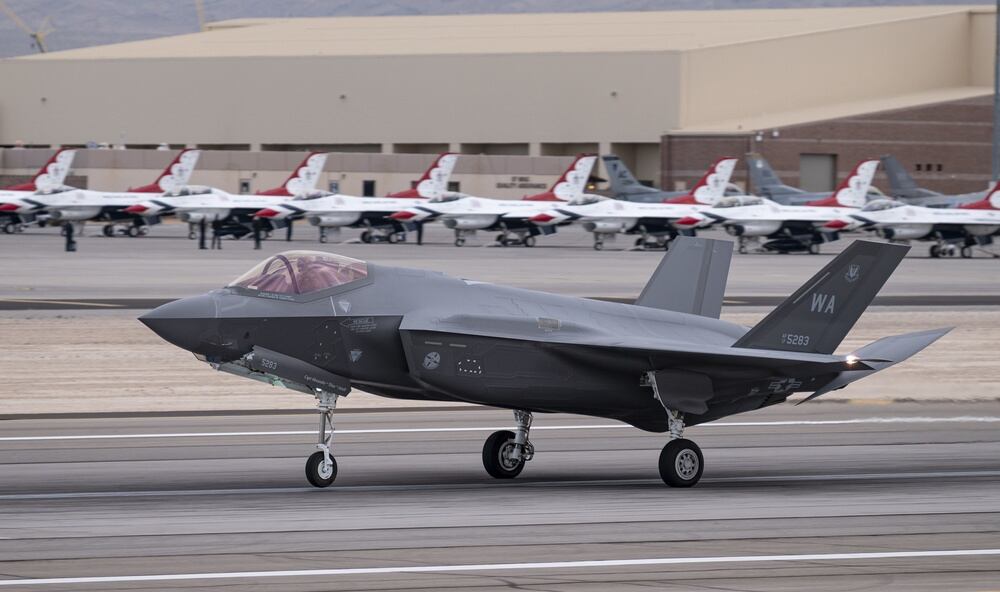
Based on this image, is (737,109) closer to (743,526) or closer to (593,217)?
(593,217)

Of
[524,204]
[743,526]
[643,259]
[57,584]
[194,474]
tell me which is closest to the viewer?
[57,584]

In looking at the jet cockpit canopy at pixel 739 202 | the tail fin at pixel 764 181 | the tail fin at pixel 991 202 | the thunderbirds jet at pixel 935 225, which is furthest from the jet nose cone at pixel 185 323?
the tail fin at pixel 764 181

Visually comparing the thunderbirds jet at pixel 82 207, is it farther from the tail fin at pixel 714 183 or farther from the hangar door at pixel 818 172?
the hangar door at pixel 818 172

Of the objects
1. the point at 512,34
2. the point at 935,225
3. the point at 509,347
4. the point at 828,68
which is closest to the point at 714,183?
the point at 935,225

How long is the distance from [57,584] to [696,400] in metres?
7.35

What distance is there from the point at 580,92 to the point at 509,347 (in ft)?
282

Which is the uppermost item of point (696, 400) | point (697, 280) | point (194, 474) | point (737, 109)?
point (737, 109)

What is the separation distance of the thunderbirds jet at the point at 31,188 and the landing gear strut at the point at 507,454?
2523 inches

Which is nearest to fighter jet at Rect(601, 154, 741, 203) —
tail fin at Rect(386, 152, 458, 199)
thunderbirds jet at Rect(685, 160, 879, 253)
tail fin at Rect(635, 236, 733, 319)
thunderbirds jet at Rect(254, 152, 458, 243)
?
tail fin at Rect(386, 152, 458, 199)

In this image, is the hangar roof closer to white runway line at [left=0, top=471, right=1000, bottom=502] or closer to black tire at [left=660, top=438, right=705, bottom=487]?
white runway line at [left=0, top=471, right=1000, bottom=502]

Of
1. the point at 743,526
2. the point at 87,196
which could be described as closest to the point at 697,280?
the point at 743,526

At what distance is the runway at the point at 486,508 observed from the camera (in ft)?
35.5

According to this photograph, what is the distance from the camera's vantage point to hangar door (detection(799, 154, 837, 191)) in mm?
97750

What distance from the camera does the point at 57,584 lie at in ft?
33.8
